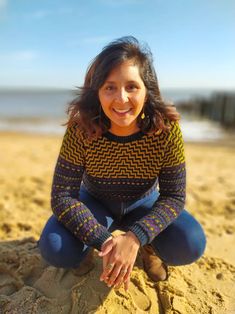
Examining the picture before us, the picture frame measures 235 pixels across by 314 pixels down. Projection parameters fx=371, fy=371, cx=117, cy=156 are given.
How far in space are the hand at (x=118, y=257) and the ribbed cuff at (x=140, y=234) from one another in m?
0.02

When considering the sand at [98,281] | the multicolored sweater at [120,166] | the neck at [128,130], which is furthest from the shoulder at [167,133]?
the sand at [98,281]

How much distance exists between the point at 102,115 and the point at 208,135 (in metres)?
9.75

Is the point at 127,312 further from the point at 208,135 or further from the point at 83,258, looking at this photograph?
the point at 208,135

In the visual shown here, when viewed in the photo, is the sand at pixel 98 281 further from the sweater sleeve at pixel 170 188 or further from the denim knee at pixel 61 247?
the sweater sleeve at pixel 170 188

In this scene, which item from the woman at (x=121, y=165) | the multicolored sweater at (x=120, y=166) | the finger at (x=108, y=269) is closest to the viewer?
the finger at (x=108, y=269)

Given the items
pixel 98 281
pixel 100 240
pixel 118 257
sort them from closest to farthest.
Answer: pixel 118 257, pixel 100 240, pixel 98 281

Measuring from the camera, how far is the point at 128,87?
1.90 meters

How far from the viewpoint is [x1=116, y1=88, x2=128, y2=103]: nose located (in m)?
1.86

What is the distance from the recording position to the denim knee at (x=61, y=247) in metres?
2.02

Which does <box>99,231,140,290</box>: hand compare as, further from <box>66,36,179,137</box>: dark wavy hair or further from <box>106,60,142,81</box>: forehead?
<box>106,60,142,81</box>: forehead

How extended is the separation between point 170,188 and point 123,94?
1.95 ft

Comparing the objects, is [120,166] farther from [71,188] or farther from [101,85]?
[101,85]

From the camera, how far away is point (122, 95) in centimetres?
186

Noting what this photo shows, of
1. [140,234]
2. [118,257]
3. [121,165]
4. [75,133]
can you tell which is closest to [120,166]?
[121,165]
